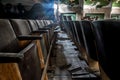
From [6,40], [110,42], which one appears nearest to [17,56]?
[6,40]

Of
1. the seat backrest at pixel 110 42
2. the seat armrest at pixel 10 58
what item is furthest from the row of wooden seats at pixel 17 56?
the seat backrest at pixel 110 42

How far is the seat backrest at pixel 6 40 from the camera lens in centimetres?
98

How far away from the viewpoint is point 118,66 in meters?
1.07

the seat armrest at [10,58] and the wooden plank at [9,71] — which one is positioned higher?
the seat armrest at [10,58]

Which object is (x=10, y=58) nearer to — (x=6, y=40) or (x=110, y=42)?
(x=6, y=40)

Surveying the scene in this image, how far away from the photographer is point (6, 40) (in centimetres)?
104

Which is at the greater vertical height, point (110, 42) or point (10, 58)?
point (10, 58)

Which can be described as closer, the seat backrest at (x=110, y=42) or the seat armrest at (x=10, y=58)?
the seat armrest at (x=10, y=58)

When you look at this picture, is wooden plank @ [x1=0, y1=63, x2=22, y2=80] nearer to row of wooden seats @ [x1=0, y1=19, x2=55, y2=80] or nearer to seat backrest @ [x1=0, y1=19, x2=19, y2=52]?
row of wooden seats @ [x1=0, y1=19, x2=55, y2=80]

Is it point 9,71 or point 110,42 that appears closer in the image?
point 9,71

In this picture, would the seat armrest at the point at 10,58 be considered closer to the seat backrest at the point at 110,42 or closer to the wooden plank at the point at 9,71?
the wooden plank at the point at 9,71

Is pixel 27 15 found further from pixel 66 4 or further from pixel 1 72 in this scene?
pixel 66 4

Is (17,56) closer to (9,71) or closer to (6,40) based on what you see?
(9,71)

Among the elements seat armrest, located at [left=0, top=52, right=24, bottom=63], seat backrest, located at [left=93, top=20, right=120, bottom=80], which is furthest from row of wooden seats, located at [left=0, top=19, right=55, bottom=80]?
seat backrest, located at [left=93, top=20, right=120, bottom=80]
